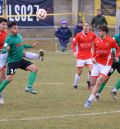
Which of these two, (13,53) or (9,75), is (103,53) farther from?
(9,75)

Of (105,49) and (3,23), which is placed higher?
(3,23)

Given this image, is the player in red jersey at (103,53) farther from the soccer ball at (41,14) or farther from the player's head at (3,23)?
the soccer ball at (41,14)

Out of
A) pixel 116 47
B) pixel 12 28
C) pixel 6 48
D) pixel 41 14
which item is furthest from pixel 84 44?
pixel 41 14

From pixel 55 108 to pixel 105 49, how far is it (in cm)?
176

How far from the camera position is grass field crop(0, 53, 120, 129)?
34.6 feet

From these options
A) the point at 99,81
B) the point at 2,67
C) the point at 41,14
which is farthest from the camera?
the point at 41,14

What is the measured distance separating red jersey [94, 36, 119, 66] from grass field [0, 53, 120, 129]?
0.94 m

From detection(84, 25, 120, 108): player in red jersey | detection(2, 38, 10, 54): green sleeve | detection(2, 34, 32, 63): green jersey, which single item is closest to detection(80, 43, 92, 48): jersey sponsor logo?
detection(84, 25, 120, 108): player in red jersey

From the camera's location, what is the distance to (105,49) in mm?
13141

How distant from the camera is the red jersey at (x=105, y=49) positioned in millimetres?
13117

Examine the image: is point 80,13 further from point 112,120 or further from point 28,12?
point 112,120

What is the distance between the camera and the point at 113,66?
1424cm

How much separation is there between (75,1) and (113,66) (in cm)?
2368

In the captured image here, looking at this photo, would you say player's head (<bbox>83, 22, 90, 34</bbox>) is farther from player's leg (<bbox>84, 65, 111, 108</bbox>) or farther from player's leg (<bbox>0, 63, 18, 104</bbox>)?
player's leg (<bbox>0, 63, 18, 104</bbox>)
